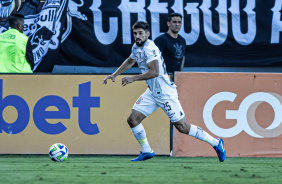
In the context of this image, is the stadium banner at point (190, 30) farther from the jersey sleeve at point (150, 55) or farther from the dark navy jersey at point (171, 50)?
the jersey sleeve at point (150, 55)

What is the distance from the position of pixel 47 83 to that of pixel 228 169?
354 centimetres

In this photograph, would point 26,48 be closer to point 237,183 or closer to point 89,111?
point 89,111

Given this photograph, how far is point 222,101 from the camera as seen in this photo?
363 inches

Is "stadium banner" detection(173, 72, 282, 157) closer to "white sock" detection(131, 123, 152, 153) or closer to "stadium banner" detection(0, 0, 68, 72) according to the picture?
"white sock" detection(131, 123, 152, 153)

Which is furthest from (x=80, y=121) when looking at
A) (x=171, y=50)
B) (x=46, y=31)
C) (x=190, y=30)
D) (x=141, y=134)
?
(x=190, y=30)

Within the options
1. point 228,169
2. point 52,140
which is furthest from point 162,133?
point 228,169

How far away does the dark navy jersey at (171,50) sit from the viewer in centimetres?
955

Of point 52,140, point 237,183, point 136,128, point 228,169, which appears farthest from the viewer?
point 52,140

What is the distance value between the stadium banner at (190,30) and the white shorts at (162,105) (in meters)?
3.39

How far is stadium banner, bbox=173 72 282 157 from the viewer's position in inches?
362

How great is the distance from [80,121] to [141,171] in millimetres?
2853

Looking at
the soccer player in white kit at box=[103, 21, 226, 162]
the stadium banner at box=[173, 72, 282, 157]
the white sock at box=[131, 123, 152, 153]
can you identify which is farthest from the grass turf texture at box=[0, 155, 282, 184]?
the stadium banner at box=[173, 72, 282, 157]

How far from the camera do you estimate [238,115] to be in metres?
→ 9.20

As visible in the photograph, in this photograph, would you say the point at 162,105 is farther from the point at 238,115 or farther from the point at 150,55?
the point at 238,115
